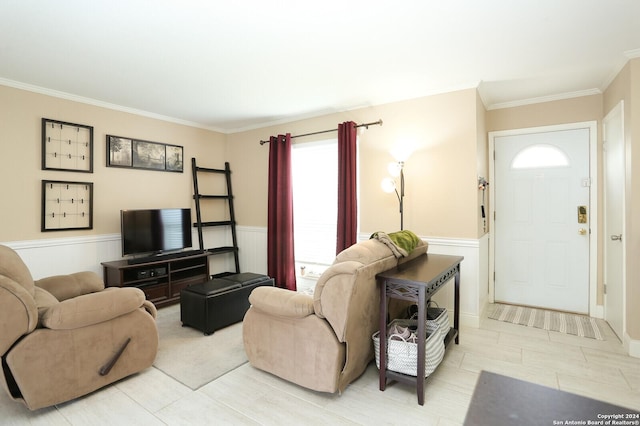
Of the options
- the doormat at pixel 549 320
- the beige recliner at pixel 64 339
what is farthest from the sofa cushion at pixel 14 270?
the doormat at pixel 549 320

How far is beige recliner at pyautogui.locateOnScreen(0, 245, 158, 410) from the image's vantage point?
6.22 feet

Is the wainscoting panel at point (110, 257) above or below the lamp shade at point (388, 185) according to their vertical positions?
below

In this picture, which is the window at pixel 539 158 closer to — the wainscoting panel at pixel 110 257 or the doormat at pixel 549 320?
the wainscoting panel at pixel 110 257

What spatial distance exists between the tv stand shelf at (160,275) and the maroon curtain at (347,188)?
205 centimetres

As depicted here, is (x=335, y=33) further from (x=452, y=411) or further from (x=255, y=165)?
(x=255, y=165)

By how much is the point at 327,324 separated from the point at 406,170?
2351 millimetres

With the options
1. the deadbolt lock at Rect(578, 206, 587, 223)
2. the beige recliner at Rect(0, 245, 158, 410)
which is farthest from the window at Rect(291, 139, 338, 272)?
the deadbolt lock at Rect(578, 206, 587, 223)

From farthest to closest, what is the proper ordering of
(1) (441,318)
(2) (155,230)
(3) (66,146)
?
(2) (155,230) → (3) (66,146) → (1) (441,318)

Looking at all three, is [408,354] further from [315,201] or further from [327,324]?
[315,201]

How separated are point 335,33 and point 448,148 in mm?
1884

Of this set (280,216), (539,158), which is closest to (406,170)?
(539,158)

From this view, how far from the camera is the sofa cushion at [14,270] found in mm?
1931

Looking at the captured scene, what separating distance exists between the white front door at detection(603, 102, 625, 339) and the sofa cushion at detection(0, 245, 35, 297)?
4.81 metres

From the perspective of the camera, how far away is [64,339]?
2.07 m
